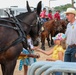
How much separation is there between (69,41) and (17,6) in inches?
919

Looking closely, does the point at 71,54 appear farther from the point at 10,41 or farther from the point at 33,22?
the point at 33,22

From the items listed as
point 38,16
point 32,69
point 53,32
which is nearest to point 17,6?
point 53,32

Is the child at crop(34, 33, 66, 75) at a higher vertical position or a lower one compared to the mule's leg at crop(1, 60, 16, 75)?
higher

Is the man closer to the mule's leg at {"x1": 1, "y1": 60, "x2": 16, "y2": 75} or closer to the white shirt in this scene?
the white shirt

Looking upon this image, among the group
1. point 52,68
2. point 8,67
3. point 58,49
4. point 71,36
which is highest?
point 52,68

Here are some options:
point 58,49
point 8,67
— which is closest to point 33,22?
point 58,49

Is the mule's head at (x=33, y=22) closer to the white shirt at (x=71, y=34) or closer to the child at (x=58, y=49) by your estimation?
the child at (x=58, y=49)

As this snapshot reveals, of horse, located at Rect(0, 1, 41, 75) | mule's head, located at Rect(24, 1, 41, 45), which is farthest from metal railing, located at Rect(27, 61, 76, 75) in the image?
mule's head, located at Rect(24, 1, 41, 45)

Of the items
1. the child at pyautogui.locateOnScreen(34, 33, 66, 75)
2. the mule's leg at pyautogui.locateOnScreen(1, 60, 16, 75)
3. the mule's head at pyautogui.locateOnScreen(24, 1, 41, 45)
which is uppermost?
the mule's head at pyautogui.locateOnScreen(24, 1, 41, 45)

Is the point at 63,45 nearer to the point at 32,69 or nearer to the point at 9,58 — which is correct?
the point at 9,58

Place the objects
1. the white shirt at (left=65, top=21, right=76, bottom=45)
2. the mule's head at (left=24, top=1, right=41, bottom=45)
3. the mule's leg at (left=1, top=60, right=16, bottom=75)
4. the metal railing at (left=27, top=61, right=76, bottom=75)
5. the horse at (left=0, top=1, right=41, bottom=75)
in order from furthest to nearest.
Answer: the mule's head at (left=24, top=1, right=41, bottom=45), the mule's leg at (left=1, top=60, right=16, bottom=75), the horse at (left=0, top=1, right=41, bottom=75), the white shirt at (left=65, top=21, right=76, bottom=45), the metal railing at (left=27, top=61, right=76, bottom=75)

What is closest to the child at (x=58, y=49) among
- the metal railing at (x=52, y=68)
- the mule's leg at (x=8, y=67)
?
the mule's leg at (x=8, y=67)

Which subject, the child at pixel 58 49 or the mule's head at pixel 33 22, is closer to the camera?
the child at pixel 58 49

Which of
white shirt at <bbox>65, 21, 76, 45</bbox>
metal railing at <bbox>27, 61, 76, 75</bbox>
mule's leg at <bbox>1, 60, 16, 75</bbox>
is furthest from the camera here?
mule's leg at <bbox>1, 60, 16, 75</bbox>
